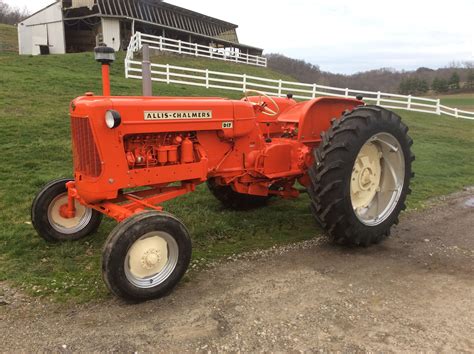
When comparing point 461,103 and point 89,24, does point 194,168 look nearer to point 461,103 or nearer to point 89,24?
point 89,24

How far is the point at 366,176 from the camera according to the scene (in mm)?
4855

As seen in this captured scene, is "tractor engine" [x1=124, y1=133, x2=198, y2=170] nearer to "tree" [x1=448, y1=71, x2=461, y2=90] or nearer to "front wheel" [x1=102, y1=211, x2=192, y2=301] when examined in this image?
"front wheel" [x1=102, y1=211, x2=192, y2=301]

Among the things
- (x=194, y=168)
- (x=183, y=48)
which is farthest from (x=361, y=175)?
(x=183, y=48)

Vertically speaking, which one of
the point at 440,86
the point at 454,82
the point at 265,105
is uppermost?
the point at 454,82

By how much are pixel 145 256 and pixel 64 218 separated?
5.24 ft

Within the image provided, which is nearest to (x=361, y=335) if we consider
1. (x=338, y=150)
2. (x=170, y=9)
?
(x=338, y=150)

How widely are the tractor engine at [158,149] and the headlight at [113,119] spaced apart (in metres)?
0.29

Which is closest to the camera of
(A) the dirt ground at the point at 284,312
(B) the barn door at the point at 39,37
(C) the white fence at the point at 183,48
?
(A) the dirt ground at the point at 284,312

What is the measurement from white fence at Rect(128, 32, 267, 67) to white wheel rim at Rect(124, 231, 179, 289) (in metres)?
16.3

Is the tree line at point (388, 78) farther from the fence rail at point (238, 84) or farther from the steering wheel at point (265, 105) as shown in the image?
the steering wheel at point (265, 105)

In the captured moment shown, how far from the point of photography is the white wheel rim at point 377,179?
481 centimetres

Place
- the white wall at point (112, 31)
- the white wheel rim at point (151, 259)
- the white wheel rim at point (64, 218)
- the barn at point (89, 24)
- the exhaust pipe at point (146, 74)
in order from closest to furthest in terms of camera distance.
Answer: the white wheel rim at point (151, 259)
the white wheel rim at point (64, 218)
the exhaust pipe at point (146, 74)
the white wall at point (112, 31)
the barn at point (89, 24)

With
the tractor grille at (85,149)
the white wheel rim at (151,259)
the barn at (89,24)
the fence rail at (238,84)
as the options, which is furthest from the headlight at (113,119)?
the barn at (89,24)

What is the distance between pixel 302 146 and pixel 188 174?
1.50 meters
